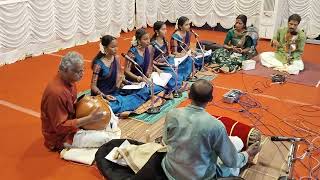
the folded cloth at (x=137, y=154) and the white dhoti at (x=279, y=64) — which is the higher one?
the white dhoti at (x=279, y=64)

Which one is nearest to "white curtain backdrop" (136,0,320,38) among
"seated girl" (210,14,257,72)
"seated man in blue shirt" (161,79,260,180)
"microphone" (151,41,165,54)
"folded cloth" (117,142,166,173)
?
"seated girl" (210,14,257,72)

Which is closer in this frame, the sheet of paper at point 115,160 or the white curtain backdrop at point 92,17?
the sheet of paper at point 115,160

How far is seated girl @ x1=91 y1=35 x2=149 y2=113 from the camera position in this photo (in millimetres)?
3934

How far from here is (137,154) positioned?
9.58ft

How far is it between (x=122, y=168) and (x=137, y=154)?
0.18 meters

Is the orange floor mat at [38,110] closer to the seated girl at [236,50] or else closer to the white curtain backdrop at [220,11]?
the seated girl at [236,50]

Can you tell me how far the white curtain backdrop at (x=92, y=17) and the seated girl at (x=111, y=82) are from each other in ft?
9.07

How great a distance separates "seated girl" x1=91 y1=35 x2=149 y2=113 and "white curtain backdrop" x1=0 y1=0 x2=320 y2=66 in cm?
277

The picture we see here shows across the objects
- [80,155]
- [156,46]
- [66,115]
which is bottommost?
[80,155]

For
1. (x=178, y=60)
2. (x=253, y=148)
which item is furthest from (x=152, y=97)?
(x=253, y=148)

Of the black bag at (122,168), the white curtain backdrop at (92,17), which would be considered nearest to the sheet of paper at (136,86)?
the black bag at (122,168)

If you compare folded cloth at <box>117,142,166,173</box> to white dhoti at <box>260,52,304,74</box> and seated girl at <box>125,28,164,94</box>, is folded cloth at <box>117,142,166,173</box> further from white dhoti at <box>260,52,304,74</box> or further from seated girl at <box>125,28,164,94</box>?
white dhoti at <box>260,52,304,74</box>

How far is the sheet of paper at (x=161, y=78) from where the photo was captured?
4.57 m

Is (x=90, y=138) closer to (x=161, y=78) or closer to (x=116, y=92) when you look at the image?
(x=116, y=92)
